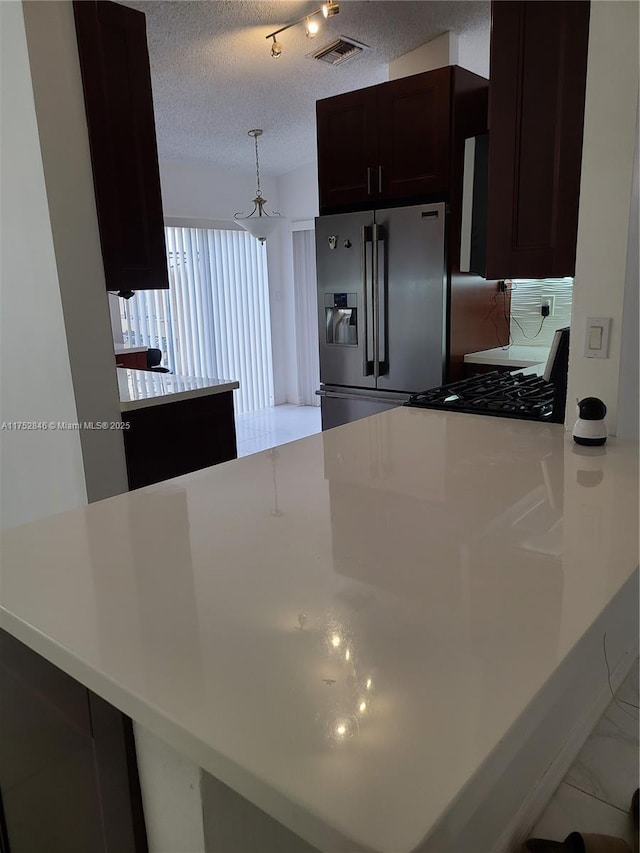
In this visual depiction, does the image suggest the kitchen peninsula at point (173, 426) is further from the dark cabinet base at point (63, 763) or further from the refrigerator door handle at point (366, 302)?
the dark cabinet base at point (63, 763)

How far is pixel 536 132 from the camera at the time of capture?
5.34 ft

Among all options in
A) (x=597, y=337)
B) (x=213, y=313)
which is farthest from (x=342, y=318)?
(x=213, y=313)

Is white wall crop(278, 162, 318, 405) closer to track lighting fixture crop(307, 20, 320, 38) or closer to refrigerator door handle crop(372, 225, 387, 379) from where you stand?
track lighting fixture crop(307, 20, 320, 38)

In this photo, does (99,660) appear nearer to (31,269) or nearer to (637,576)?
(637,576)

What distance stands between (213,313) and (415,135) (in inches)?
141

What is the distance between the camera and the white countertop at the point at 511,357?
319 cm

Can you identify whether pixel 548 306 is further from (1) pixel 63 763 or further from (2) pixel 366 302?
(1) pixel 63 763

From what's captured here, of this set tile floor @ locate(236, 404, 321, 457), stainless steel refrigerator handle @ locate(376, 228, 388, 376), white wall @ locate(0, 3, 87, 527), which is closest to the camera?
white wall @ locate(0, 3, 87, 527)

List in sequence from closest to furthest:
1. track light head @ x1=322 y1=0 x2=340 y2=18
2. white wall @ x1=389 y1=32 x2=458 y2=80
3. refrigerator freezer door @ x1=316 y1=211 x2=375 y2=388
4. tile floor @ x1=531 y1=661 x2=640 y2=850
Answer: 1. tile floor @ x1=531 y1=661 x2=640 y2=850
2. track light head @ x1=322 y1=0 x2=340 y2=18
3. refrigerator freezer door @ x1=316 y1=211 x2=375 y2=388
4. white wall @ x1=389 y1=32 x2=458 y2=80

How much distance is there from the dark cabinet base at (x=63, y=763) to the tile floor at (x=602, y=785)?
2.37ft

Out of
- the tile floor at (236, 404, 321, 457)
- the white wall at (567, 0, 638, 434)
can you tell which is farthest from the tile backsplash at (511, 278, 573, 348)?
the tile floor at (236, 404, 321, 457)

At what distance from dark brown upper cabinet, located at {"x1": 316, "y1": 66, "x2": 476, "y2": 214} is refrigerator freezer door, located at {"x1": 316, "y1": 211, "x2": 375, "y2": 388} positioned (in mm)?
173

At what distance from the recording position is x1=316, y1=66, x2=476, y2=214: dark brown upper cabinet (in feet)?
10.1

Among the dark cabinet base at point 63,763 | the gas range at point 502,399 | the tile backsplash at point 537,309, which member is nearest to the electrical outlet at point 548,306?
the tile backsplash at point 537,309
